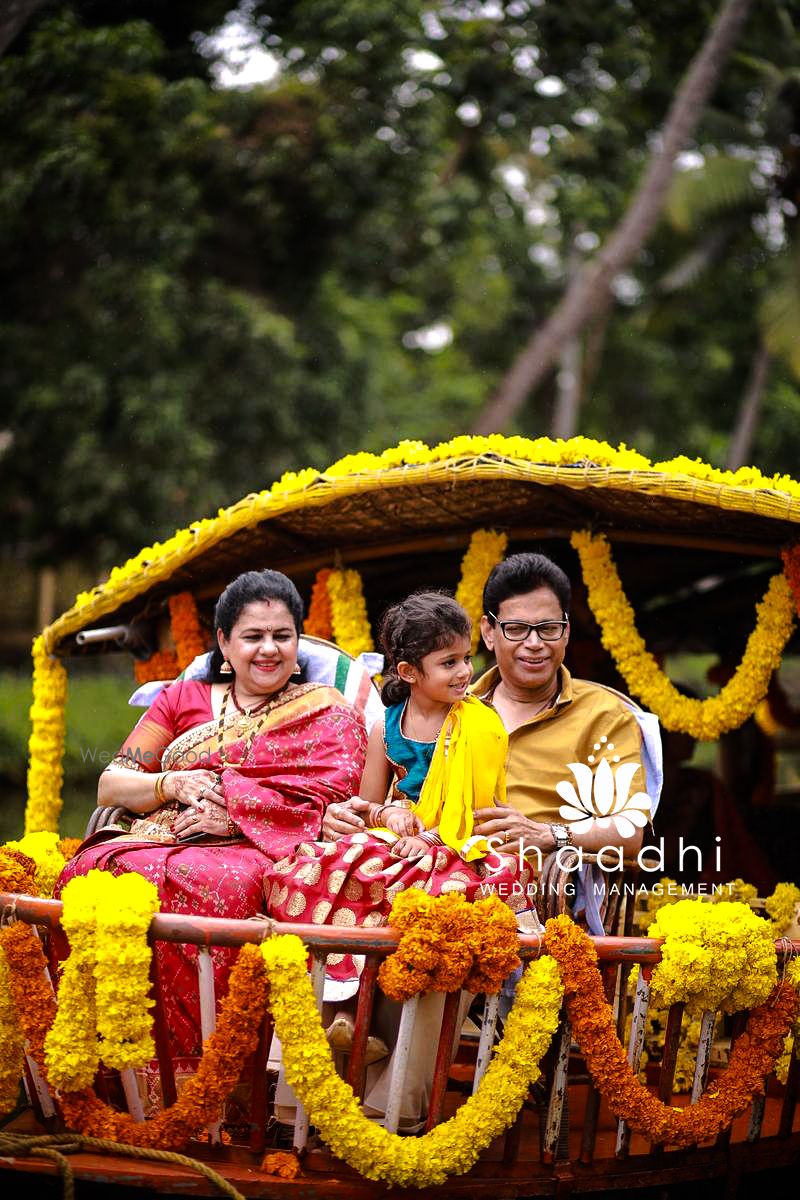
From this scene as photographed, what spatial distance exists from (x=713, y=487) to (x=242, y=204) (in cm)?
982

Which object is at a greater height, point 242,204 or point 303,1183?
point 242,204

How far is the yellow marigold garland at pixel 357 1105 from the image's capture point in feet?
10.6

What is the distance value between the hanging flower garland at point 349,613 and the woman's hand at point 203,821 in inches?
76.0

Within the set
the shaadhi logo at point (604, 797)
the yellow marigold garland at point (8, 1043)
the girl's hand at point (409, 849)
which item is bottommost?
the yellow marigold garland at point (8, 1043)

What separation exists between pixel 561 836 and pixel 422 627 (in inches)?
31.6

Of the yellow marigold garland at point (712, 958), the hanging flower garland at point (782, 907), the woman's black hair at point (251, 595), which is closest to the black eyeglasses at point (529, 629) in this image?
the woman's black hair at point (251, 595)

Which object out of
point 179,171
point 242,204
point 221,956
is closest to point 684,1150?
point 221,956

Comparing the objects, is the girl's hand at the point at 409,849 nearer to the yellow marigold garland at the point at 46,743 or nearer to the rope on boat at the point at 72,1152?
the rope on boat at the point at 72,1152

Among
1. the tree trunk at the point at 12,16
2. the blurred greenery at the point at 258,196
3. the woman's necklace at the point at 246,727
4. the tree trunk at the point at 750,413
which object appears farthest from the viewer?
the tree trunk at the point at 750,413

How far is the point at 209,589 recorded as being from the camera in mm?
6043

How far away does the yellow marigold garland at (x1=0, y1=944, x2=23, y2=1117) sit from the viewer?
3.54 metres

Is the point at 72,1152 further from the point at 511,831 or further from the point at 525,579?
the point at 525,579

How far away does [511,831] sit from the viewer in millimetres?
3943

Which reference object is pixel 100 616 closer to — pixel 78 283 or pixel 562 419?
pixel 78 283
